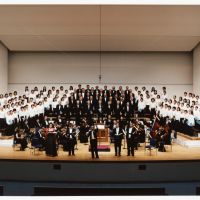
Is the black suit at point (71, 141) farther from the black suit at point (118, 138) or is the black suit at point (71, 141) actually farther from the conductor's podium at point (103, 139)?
the black suit at point (118, 138)

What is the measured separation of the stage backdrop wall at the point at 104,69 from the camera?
505 inches

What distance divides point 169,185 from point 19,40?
8.15m

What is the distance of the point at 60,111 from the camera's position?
8.30 meters

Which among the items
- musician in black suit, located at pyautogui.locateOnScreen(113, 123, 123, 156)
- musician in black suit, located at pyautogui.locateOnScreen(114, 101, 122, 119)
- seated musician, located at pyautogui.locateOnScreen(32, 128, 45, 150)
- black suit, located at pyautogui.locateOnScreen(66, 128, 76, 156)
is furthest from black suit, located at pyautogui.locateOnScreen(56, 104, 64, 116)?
musician in black suit, located at pyautogui.locateOnScreen(113, 123, 123, 156)

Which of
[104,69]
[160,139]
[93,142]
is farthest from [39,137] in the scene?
[104,69]

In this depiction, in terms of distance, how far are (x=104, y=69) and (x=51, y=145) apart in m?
7.39

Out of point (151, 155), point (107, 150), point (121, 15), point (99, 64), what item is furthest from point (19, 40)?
point (151, 155)

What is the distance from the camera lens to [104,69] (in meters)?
12.9

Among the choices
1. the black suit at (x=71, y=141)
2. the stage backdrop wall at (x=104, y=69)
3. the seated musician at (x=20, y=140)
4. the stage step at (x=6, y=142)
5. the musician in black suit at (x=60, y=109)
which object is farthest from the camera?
the stage backdrop wall at (x=104, y=69)

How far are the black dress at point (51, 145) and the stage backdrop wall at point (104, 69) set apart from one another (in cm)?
701

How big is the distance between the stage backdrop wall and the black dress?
7005mm

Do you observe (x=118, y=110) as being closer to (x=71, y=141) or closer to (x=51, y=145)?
(x=71, y=141)

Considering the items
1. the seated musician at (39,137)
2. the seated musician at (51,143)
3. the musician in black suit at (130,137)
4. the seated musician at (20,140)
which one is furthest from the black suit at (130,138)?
the seated musician at (20,140)

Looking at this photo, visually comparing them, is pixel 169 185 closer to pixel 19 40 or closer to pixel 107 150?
pixel 107 150
